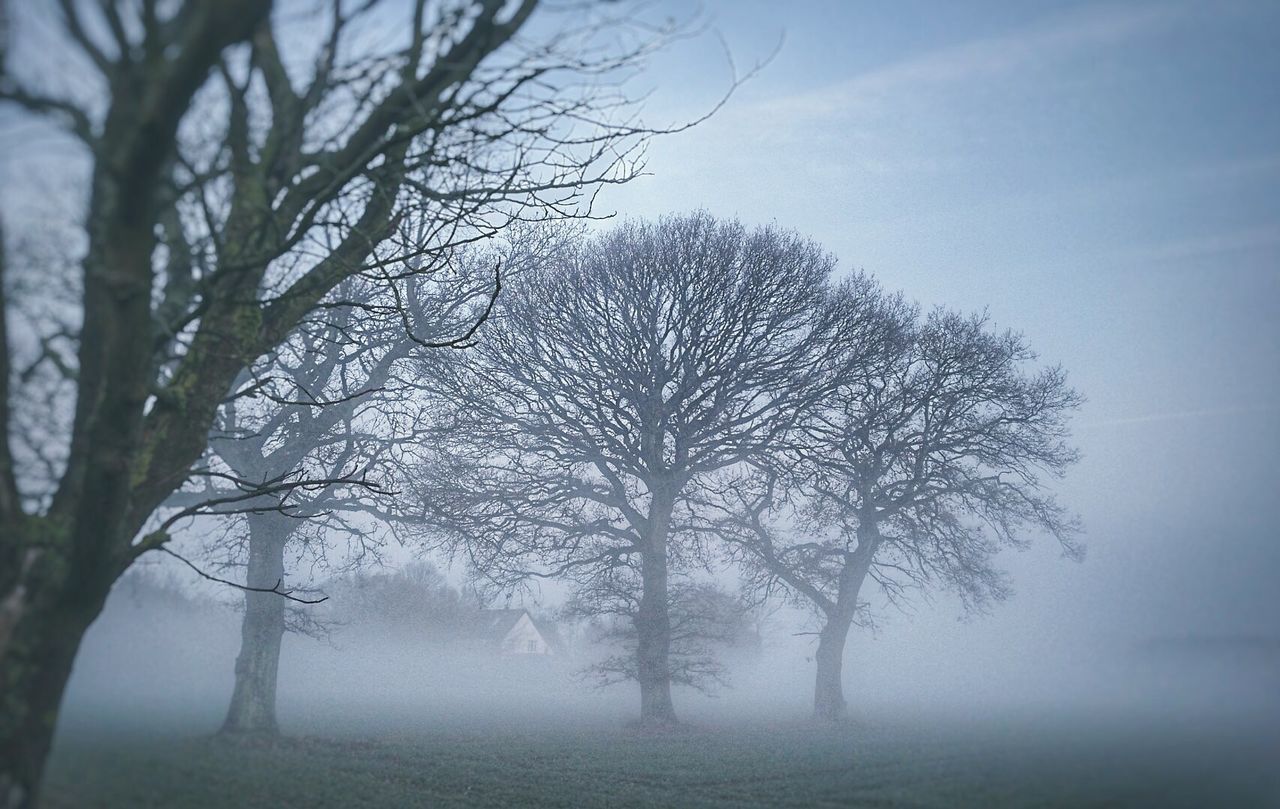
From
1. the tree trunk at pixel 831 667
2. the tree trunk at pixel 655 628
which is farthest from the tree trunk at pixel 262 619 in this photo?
the tree trunk at pixel 831 667

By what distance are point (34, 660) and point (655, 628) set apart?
1586cm

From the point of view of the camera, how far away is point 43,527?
9.05ft

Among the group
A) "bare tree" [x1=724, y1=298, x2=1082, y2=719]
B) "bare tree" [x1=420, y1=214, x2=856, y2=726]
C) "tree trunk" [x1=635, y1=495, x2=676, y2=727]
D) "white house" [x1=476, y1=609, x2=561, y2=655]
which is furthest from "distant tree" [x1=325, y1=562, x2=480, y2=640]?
"bare tree" [x1=724, y1=298, x2=1082, y2=719]

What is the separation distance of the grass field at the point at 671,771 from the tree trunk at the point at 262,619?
3.68 feet

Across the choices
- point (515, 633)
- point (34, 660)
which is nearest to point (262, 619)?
point (34, 660)

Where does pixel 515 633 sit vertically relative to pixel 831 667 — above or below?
above

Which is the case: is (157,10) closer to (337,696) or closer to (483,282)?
(483,282)

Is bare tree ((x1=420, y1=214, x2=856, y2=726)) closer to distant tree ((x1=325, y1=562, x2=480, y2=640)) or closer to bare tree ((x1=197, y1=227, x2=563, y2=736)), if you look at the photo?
distant tree ((x1=325, y1=562, x2=480, y2=640))

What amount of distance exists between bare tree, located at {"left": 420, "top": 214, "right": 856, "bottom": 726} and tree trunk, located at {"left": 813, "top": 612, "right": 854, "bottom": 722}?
500 centimetres

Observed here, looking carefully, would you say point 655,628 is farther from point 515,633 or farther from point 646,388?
point 515,633

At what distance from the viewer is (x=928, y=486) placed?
2008 cm

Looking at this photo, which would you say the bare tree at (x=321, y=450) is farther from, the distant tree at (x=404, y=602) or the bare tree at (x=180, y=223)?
the bare tree at (x=180, y=223)

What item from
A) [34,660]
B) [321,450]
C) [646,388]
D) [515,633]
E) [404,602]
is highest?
[646,388]

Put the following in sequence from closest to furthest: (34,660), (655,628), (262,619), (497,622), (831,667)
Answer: (34,660) → (262,619) → (655,628) → (497,622) → (831,667)
